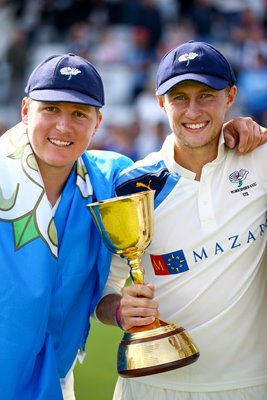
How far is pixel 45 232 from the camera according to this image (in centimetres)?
338

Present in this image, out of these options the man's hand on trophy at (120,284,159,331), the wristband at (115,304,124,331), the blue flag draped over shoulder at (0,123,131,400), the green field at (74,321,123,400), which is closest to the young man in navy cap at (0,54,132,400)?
the blue flag draped over shoulder at (0,123,131,400)

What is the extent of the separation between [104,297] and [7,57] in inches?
444

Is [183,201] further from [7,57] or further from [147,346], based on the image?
[7,57]

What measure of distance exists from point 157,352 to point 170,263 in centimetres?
45

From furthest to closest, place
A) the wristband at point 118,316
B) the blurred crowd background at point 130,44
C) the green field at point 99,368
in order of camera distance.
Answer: the blurred crowd background at point 130,44, the green field at point 99,368, the wristband at point 118,316

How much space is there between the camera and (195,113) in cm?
344

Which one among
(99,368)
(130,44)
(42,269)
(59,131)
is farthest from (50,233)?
(130,44)

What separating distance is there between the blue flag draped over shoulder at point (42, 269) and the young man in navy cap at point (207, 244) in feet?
0.51

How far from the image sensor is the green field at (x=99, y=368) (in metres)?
5.70

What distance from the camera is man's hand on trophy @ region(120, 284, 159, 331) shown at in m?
3.25

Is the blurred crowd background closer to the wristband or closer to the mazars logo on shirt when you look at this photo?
the mazars logo on shirt

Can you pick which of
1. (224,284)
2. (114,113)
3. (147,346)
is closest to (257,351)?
(224,284)

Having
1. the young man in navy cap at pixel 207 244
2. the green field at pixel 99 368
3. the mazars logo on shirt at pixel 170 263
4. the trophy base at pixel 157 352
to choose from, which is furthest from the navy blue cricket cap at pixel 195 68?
the green field at pixel 99 368

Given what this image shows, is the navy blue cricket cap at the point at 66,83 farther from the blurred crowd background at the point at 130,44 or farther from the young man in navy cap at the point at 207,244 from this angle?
the blurred crowd background at the point at 130,44
